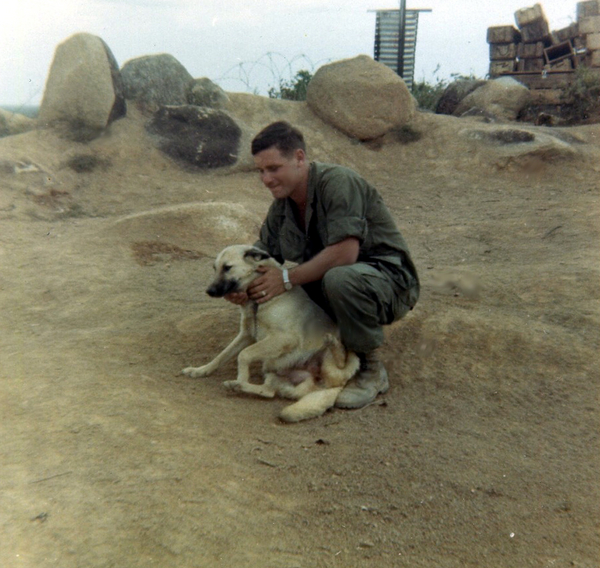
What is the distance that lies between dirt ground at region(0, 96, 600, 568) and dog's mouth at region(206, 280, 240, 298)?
1.88 feet

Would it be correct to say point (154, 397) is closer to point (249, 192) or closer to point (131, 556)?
point (131, 556)

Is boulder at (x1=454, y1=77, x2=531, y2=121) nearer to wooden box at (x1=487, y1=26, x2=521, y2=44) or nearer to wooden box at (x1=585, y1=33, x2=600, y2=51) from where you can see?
wooden box at (x1=585, y1=33, x2=600, y2=51)

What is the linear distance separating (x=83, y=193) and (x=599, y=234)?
5752 mm

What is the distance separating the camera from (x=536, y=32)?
43.8ft

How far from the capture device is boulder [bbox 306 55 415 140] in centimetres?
982

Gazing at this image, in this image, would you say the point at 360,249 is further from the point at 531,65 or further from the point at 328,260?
the point at 531,65

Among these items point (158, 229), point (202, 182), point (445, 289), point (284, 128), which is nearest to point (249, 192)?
point (202, 182)

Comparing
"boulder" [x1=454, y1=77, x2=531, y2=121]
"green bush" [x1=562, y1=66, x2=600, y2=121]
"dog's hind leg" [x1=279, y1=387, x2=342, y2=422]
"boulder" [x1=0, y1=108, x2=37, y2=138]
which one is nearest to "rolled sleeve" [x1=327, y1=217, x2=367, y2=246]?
"dog's hind leg" [x1=279, y1=387, x2=342, y2=422]

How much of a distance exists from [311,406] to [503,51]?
12.5m

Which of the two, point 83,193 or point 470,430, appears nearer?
point 470,430

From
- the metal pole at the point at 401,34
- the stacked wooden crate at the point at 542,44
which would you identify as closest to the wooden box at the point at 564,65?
the stacked wooden crate at the point at 542,44

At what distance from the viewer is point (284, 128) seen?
12.0ft

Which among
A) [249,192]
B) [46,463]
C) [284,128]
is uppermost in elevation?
[284,128]

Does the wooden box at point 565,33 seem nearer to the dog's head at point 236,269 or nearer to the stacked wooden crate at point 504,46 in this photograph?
the stacked wooden crate at point 504,46
